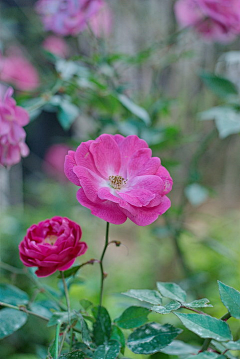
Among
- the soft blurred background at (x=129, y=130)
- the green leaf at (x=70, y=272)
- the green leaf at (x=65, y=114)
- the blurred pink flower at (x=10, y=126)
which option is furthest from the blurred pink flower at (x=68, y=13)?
the green leaf at (x=70, y=272)

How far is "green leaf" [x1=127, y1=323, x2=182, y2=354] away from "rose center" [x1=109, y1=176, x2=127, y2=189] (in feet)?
0.55

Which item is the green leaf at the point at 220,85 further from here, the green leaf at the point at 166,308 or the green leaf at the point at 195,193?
the green leaf at the point at 166,308

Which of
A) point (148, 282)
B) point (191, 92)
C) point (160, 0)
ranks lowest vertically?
point (148, 282)

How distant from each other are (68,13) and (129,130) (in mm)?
280

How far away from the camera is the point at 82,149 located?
395mm

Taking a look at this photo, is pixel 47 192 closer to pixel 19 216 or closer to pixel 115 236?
pixel 19 216

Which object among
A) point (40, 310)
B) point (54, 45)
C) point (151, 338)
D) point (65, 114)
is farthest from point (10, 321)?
point (54, 45)

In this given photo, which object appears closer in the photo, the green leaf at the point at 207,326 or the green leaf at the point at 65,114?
the green leaf at the point at 207,326

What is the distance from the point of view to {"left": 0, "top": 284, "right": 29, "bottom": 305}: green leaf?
0.52 metres

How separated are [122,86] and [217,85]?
0.23m

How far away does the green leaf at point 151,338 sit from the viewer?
0.37 m

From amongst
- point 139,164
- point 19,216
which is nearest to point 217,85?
point 139,164

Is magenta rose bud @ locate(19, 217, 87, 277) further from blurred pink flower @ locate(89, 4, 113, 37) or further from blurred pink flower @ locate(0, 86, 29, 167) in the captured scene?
blurred pink flower @ locate(89, 4, 113, 37)

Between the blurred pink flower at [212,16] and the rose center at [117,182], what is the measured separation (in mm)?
478
